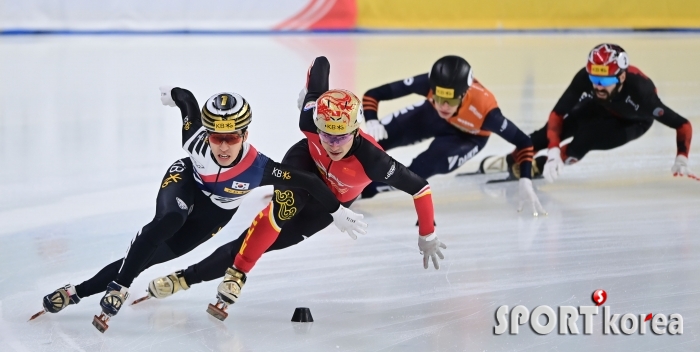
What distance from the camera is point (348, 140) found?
388cm

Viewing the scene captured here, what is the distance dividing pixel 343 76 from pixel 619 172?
3.77 m

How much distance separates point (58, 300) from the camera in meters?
3.73

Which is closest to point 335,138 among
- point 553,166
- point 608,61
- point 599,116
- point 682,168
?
point 553,166

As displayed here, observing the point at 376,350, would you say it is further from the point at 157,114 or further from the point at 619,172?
the point at 157,114

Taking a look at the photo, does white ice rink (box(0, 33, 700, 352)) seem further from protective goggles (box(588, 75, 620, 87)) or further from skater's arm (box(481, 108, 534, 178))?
protective goggles (box(588, 75, 620, 87))

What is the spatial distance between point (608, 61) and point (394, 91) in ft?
4.52

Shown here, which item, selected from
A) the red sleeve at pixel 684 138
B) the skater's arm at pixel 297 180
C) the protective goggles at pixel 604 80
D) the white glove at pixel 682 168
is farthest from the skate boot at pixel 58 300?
the red sleeve at pixel 684 138

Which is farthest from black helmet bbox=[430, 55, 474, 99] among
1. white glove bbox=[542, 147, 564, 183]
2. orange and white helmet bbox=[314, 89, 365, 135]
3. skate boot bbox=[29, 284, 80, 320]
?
skate boot bbox=[29, 284, 80, 320]

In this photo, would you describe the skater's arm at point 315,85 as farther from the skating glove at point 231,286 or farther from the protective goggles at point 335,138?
the skating glove at point 231,286

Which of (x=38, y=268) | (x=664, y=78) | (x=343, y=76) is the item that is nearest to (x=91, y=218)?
(x=38, y=268)

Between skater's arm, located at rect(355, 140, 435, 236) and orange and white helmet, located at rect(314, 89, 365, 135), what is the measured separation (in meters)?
0.19

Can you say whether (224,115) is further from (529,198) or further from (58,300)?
(529,198)

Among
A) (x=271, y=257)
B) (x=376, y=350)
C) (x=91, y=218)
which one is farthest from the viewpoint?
(x=91, y=218)

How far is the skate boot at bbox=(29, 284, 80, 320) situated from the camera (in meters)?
3.72
